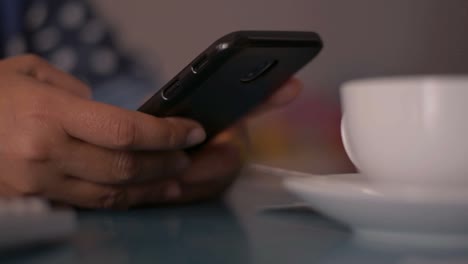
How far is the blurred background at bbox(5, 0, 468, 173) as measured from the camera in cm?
124

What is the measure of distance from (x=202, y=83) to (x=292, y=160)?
720 mm

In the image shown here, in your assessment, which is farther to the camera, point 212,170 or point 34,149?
point 212,170

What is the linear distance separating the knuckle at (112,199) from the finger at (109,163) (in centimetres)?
2

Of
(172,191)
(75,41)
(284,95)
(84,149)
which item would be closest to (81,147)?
(84,149)

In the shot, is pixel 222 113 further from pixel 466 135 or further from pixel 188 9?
pixel 188 9

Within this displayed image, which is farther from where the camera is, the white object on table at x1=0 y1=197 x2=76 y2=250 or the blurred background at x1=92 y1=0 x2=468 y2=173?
the blurred background at x1=92 y1=0 x2=468 y2=173

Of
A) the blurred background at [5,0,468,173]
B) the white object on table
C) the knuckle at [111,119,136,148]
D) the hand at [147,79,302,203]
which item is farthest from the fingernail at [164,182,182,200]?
the blurred background at [5,0,468,173]

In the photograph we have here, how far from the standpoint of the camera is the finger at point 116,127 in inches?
20.4

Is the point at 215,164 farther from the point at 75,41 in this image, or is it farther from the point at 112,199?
the point at 75,41

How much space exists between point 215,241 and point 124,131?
0.15m

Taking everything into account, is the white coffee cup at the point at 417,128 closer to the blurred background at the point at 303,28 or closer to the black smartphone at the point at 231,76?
the black smartphone at the point at 231,76

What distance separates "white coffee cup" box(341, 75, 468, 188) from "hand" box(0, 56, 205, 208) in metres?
0.20

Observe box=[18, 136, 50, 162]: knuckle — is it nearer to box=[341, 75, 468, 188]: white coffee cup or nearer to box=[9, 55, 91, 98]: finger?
box=[9, 55, 91, 98]: finger

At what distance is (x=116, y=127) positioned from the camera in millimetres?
517
